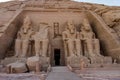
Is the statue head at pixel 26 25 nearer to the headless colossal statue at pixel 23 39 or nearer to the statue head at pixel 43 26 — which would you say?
the headless colossal statue at pixel 23 39

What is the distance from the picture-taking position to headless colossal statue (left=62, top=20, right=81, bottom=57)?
13.9 meters

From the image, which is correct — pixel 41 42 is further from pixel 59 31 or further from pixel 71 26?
pixel 71 26

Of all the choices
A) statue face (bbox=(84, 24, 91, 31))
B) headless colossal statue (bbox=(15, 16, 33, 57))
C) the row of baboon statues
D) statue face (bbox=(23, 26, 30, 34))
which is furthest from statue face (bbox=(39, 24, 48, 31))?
statue face (bbox=(84, 24, 91, 31))

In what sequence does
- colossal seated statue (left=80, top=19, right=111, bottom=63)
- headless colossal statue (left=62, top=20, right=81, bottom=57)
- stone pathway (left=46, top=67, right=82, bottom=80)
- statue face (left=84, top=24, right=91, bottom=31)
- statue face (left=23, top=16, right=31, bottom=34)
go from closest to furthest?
stone pathway (left=46, top=67, right=82, bottom=80) → colossal seated statue (left=80, top=19, right=111, bottom=63) → headless colossal statue (left=62, top=20, right=81, bottom=57) → statue face (left=23, top=16, right=31, bottom=34) → statue face (left=84, top=24, right=91, bottom=31)

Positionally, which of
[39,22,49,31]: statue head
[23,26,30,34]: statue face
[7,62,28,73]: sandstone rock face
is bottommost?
[7,62,28,73]: sandstone rock face

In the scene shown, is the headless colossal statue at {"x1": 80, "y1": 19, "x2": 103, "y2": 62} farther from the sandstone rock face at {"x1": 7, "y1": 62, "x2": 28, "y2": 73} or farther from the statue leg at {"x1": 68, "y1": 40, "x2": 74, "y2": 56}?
the sandstone rock face at {"x1": 7, "y1": 62, "x2": 28, "y2": 73}

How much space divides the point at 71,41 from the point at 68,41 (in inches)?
7.5

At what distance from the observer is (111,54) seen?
46.0 feet

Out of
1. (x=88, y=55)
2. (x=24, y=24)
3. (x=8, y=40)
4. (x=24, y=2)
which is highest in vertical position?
(x=24, y=2)

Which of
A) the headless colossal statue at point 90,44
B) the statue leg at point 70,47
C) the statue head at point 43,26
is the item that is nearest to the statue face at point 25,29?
the statue head at point 43,26

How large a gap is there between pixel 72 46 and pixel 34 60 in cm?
368

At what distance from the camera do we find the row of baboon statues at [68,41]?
44.9 feet

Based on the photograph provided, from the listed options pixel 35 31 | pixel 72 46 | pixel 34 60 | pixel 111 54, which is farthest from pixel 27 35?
pixel 111 54

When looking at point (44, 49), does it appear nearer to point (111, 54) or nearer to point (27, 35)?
point (27, 35)
